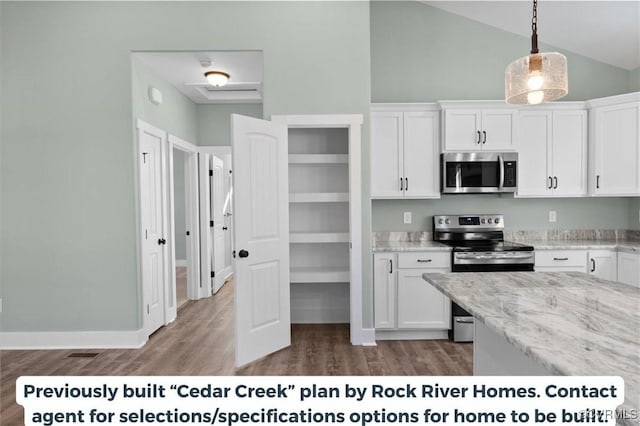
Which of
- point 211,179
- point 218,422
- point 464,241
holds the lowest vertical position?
point 218,422

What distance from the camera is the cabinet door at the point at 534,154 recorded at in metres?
3.87

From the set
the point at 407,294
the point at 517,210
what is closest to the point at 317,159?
the point at 407,294

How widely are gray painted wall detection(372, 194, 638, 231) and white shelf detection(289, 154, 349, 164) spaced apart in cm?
72

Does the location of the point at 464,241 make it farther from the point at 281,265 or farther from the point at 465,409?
the point at 465,409

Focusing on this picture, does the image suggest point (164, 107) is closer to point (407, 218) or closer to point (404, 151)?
point (404, 151)

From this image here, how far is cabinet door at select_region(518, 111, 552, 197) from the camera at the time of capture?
3873mm

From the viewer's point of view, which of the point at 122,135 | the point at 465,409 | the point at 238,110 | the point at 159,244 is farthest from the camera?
the point at 238,110

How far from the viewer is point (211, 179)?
5.48 meters

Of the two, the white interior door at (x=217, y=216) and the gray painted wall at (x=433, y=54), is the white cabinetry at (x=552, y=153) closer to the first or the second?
the gray painted wall at (x=433, y=54)

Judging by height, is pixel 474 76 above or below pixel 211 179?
above

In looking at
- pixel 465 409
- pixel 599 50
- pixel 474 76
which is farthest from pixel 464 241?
pixel 465 409

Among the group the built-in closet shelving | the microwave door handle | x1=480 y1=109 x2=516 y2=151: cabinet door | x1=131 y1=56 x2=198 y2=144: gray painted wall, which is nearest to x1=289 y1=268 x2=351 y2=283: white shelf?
the built-in closet shelving

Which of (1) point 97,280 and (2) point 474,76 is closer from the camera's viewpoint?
(1) point 97,280

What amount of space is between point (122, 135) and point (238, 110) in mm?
2728
